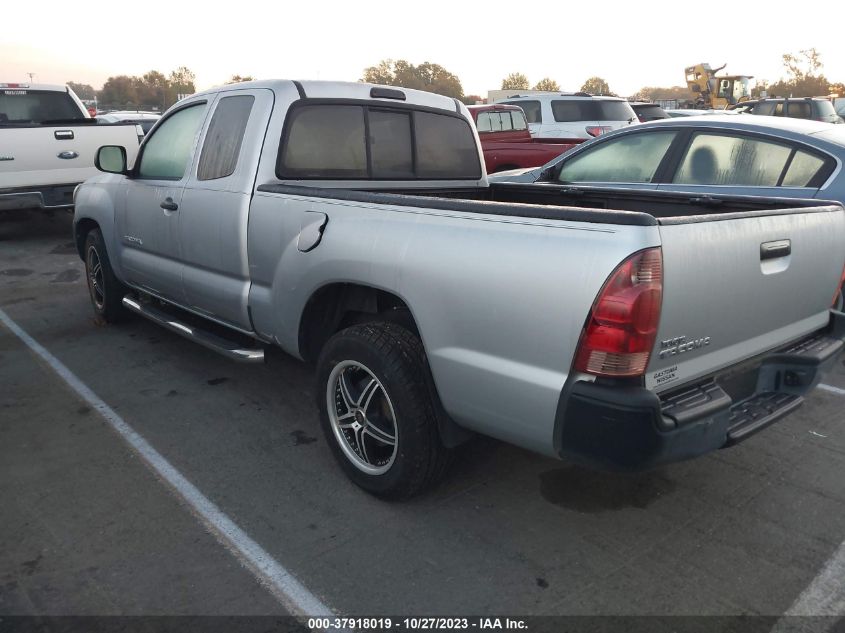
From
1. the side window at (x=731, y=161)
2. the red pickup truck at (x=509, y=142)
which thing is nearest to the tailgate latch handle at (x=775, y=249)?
the side window at (x=731, y=161)

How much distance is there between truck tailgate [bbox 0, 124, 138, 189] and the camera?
29.8ft

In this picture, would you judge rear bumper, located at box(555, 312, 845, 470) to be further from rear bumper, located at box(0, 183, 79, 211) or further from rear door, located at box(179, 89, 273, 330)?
rear bumper, located at box(0, 183, 79, 211)

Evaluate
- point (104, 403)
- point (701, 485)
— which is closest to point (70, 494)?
point (104, 403)

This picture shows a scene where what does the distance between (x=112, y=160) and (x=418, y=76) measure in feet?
273

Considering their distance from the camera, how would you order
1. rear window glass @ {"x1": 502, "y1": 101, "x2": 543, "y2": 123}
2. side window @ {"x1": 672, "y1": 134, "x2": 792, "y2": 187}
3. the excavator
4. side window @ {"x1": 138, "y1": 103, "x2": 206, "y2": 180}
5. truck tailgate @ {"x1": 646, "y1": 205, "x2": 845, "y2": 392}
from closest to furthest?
1. truck tailgate @ {"x1": 646, "y1": 205, "x2": 845, "y2": 392}
2. side window @ {"x1": 138, "y1": 103, "x2": 206, "y2": 180}
3. side window @ {"x1": 672, "y1": 134, "x2": 792, "y2": 187}
4. rear window glass @ {"x1": 502, "y1": 101, "x2": 543, "y2": 123}
5. the excavator

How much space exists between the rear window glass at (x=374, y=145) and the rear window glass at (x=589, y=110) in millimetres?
8690

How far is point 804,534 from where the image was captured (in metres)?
3.11

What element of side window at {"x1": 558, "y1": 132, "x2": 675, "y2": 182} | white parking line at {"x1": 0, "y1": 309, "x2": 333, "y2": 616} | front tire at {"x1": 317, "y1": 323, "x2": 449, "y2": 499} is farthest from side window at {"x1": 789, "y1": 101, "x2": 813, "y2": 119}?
white parking line at {"x1": 0, "y1": 309, "x2": 333, "y2": 616}

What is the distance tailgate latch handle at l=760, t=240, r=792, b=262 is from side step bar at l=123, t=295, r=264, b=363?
2635mm

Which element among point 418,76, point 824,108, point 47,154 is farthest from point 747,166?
point 418,76

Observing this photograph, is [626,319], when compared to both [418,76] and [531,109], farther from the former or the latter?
[418,76]

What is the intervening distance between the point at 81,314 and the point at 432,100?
13.2 ft

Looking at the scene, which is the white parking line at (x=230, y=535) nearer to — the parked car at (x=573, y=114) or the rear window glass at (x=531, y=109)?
the parked car at (x=573, y=114)

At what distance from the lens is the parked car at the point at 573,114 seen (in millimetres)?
12961
